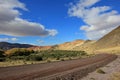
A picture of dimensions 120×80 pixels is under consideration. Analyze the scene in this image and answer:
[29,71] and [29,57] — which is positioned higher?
[29,57]

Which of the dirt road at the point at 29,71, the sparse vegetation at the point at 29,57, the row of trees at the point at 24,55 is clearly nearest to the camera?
the dirt road at the point at 29,71

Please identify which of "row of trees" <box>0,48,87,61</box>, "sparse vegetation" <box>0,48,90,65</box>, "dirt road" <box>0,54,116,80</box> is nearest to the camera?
"dirt road" <box>0,54,116,80</box>

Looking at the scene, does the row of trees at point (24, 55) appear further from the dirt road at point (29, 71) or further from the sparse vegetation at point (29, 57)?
the dirt road at point (29, 71)

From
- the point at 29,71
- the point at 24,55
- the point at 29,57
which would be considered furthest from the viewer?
the point at 24,55

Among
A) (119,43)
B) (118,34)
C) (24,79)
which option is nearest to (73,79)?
(24,79)

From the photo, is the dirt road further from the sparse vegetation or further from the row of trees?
the row of trees

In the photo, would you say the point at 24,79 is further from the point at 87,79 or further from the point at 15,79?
the point at 87,79

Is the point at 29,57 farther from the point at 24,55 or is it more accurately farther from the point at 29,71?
the point at 29,71

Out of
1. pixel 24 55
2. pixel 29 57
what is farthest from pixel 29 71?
pixel 24 55

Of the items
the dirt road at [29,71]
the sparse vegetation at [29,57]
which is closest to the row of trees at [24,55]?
the sparse vegetation at [29,57]

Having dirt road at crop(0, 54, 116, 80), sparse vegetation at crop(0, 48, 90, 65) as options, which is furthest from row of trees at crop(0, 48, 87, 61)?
dirt road at crop(0, 54, 116, 80)

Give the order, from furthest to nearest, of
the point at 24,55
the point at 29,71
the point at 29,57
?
the point at 24,55 → the point at 29,57 → the point at 29,71

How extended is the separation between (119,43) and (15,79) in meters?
170

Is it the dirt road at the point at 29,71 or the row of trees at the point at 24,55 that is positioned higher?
the row of trees at the point at 24,55
